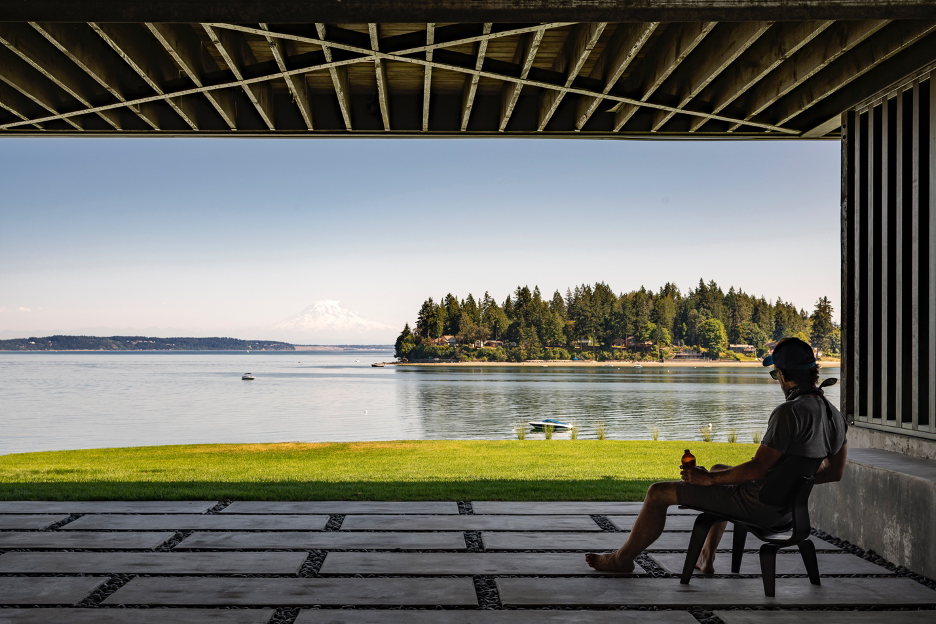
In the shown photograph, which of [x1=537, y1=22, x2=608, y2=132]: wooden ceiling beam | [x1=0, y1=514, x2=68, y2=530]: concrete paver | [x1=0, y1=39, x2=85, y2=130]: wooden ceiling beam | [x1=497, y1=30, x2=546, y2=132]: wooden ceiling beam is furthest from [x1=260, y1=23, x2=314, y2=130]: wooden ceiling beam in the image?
[x1=0, y1=514, x2=68, y2=530]: concrete paver

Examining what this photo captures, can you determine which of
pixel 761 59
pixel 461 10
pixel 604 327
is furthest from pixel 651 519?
pixel 604 327

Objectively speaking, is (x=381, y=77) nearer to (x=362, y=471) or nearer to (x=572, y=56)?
(x=572, y=56)

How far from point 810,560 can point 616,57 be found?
11.5ft

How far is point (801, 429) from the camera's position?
345cm

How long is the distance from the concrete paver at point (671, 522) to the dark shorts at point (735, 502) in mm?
1309

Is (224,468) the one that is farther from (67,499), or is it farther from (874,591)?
(874,591)

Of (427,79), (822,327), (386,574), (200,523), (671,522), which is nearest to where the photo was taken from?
(386,574)

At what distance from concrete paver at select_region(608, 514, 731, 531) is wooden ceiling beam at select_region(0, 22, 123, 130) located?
4.89 m

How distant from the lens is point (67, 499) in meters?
6.00

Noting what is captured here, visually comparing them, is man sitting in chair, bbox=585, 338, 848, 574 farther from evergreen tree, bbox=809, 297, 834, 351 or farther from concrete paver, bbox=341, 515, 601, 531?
evergreen tree, bbox=809, 297, 834, 351

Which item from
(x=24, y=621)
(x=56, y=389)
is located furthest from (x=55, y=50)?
(x=56, y=389)

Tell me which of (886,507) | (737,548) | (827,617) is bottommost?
(827,617)

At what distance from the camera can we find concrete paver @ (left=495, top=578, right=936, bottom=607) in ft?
11.5

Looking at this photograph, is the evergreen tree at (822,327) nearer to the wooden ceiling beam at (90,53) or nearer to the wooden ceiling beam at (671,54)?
the wooden ceiling beam at (671,54)
